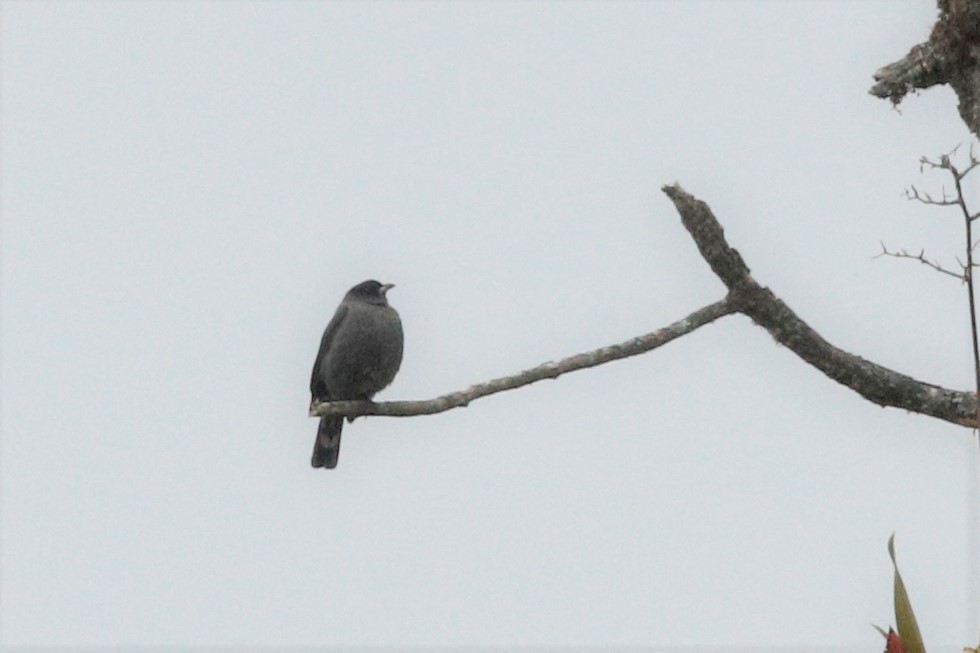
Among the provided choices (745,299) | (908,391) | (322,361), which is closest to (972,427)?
(908,391)

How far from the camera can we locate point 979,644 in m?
2.58

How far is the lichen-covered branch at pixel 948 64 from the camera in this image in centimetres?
428

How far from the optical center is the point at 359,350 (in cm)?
846

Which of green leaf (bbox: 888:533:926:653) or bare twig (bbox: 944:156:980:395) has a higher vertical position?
bare twig (bbox: 944:156:980:395)

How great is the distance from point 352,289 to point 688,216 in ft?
16.9

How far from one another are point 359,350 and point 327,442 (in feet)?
3.10

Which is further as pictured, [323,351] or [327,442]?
[327,442]

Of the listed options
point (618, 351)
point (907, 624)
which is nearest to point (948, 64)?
point (618, 351)

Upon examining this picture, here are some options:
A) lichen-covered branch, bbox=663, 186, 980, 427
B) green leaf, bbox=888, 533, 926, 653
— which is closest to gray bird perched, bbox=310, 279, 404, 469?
lichen-covered branch, bbox=663, 186, 980, 427

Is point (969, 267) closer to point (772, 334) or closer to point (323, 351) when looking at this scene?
point (772, 334)

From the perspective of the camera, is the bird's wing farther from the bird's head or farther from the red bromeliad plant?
the red bromeliad plant

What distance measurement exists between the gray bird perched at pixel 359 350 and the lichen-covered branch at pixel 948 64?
4463 mm

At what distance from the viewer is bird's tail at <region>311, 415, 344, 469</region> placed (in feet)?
29.8

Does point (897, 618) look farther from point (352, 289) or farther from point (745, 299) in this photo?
point (352, 289)
